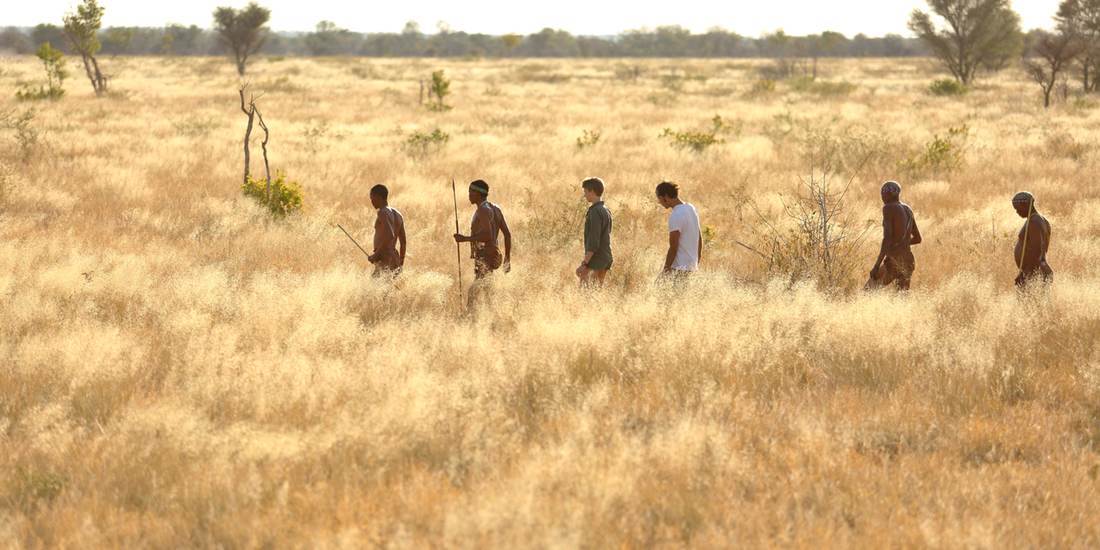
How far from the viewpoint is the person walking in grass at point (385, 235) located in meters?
7.87

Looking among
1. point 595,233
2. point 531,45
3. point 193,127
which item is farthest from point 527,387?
point 531,45

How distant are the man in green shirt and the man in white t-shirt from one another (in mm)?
511

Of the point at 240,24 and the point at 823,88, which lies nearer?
the point at 823,88

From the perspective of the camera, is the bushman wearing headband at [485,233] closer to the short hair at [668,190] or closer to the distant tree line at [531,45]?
the short hair at [668,190]

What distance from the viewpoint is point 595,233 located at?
25.3ft

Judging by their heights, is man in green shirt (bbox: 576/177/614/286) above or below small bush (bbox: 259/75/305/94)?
below

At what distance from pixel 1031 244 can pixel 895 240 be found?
107cm

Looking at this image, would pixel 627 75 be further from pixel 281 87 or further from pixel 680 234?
pixel 680 234

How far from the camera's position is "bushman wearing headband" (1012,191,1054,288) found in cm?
740

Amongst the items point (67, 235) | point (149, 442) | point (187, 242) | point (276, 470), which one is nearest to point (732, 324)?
point (276, 470)

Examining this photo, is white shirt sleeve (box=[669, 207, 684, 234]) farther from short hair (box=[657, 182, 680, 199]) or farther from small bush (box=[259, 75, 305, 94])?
small bush (box=[259, 75, 305, 94])

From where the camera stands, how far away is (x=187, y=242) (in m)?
10.7

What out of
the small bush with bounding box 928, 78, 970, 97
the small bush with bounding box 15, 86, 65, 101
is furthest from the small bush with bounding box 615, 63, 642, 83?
the small bush with bounding box 15, 86, 65, 101

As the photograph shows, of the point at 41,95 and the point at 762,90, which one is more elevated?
the point at 762,90
